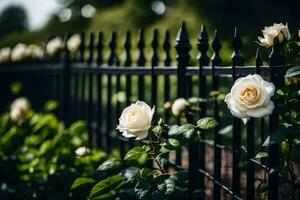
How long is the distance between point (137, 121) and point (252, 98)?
1.84 feet

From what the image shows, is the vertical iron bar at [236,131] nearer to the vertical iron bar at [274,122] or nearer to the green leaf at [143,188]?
the vertical iron bar at [274,122]

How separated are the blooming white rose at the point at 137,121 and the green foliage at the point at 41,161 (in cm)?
77

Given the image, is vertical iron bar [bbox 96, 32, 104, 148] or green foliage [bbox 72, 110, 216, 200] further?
vertical iron bar [bbox 96, 32, 104, 148]

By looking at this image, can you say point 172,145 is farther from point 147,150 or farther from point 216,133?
point 216,133

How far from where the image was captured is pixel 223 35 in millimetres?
13227

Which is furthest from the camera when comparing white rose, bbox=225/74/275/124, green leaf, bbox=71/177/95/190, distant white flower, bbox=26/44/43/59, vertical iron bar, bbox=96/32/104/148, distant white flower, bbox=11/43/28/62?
distant white flower, bbox=11/43/28/62

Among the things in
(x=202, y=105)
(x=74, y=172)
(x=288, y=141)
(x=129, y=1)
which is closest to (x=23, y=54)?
(x=74, y=172)

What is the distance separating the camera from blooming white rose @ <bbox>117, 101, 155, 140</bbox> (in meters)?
2.41

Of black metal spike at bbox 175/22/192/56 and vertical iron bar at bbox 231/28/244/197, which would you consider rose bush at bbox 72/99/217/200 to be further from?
black metal spike at bbox 175/22/192/56

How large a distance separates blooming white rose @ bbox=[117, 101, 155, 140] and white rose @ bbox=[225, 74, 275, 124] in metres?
0.44

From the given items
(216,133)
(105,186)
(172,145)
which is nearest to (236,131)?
(216,133)

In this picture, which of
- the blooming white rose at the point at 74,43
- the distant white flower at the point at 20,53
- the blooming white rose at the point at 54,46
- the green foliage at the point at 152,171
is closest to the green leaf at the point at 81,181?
the green foliage at the point at 152,171

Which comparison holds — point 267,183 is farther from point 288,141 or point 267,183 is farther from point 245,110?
point 245,110

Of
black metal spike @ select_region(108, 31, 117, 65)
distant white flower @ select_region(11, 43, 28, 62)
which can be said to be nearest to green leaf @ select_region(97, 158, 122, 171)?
black metal spike @ select_region(108, 31, 117, 65)
